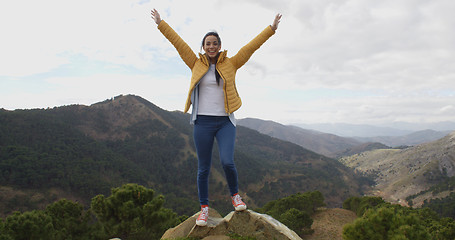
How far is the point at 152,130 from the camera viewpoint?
10912 centimetres

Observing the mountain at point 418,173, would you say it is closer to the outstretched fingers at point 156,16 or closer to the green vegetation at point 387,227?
the green vegetation at point 387,227

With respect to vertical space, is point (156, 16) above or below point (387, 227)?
above

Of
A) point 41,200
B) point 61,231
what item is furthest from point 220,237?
point 41,200

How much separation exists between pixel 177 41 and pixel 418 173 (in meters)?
118

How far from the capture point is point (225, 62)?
452 centimetres

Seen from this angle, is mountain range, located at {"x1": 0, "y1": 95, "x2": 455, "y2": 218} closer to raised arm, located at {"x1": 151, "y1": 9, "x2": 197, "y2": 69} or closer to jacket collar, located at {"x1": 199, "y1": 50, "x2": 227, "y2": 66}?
raised arm, located at {"x1": 151, "y1": 9, "x2": 197, "y2": 69}

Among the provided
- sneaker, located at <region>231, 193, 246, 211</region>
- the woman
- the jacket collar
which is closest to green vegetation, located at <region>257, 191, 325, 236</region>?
sneaker, located at <region>231, 193, 246, 211</region>

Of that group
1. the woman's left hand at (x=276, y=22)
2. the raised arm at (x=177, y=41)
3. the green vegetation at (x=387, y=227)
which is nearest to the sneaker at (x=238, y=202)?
the green vegetation at (x=387, y=227)

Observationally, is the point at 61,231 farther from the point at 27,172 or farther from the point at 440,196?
the point at 440,196

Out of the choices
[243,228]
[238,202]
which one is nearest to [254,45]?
[238,202]

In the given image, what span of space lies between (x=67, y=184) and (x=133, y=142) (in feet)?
127

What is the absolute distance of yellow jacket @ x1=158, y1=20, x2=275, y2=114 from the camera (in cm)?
433

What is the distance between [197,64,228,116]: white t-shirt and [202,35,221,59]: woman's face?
0.34 metres

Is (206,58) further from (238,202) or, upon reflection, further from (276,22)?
(238,202)
